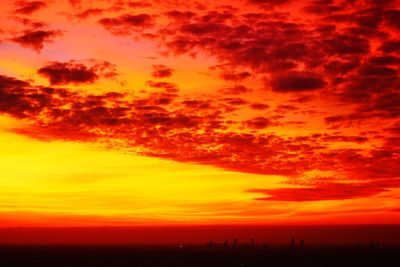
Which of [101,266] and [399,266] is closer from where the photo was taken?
[399,266]

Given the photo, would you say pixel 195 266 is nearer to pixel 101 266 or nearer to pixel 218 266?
pixel 218 266

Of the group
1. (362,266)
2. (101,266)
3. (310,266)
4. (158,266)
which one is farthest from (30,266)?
(362,266)

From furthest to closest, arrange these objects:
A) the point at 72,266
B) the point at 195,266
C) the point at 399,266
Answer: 1. the point at 72,266
2. the point at 195,266
3. the point at 399,266

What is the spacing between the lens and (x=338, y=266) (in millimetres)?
111938

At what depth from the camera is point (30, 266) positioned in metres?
113

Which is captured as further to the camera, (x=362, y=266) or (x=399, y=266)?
(x=362, y=266)

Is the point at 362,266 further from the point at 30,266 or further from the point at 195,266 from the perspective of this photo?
the point at 30,266

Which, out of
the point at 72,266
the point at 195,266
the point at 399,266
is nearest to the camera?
the point at 399,266

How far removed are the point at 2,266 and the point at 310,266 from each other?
58.0 m

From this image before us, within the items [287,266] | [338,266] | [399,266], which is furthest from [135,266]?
[399,266]

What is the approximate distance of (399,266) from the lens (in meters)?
101

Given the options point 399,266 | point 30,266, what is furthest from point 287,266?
point 30,266

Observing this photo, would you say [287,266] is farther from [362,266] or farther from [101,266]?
[101,266]

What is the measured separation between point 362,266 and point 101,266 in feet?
164
